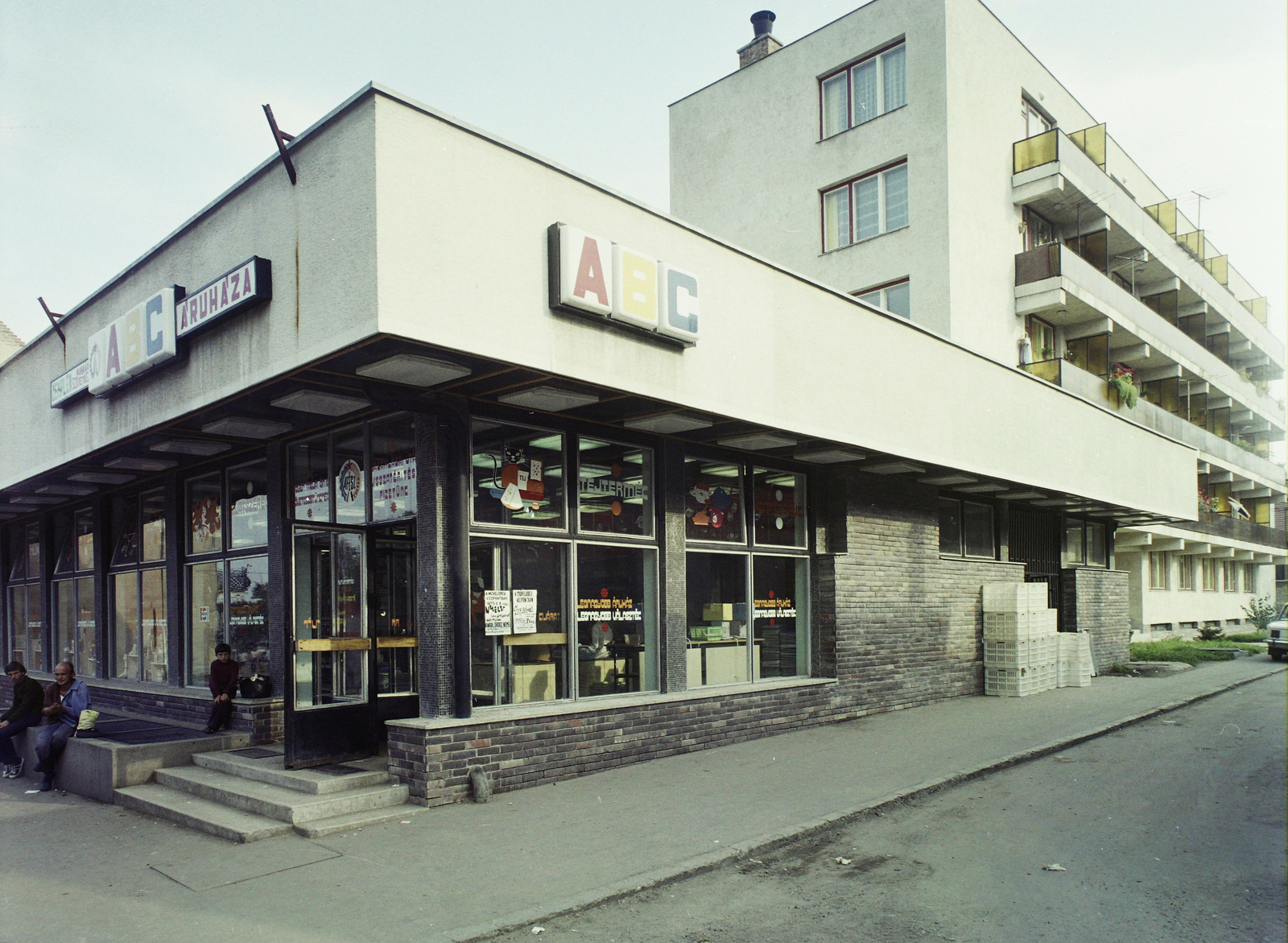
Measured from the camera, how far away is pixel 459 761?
8.75 metres

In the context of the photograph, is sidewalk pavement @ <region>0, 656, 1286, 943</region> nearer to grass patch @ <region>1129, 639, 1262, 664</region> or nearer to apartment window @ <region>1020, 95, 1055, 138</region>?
grass patch @ <region>1129, 639, 1262, 664</region>

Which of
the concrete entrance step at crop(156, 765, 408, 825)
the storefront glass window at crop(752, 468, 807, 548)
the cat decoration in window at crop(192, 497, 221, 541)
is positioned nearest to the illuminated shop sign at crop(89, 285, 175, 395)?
the cat decoration in window at crop(192, 497, 221, 541)

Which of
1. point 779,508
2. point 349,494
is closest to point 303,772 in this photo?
point 349,494

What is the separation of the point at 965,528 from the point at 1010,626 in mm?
1891

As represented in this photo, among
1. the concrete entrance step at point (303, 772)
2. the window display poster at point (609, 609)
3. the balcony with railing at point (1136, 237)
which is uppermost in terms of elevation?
the balcony with railing at point (1136, 237)

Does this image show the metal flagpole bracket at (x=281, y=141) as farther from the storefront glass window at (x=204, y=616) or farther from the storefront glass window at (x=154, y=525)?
the storefront glass window at (x=154, y=525)

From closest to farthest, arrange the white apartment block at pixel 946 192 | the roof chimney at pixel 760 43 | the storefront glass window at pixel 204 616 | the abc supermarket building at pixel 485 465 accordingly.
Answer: the abc supermarket building at pixel 485 465, the storefront glass window at pixel 204 616, the white apartment block at pixel 946 192, the roof chimney at pixel 760 43

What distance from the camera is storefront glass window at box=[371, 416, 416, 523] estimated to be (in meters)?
9.79

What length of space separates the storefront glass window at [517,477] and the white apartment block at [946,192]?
23.1ft

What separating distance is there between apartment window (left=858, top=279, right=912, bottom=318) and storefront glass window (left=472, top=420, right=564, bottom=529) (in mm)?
11872

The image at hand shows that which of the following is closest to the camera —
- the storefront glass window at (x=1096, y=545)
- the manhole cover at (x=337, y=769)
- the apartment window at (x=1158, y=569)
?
the manhole cover at (x=337, y=769)

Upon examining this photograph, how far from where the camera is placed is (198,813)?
8.40 meters

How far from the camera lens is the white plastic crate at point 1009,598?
17.2 m

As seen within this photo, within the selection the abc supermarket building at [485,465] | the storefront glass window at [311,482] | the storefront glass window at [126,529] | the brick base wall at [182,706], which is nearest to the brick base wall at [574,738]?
the abc supermarket building at [485,465]
